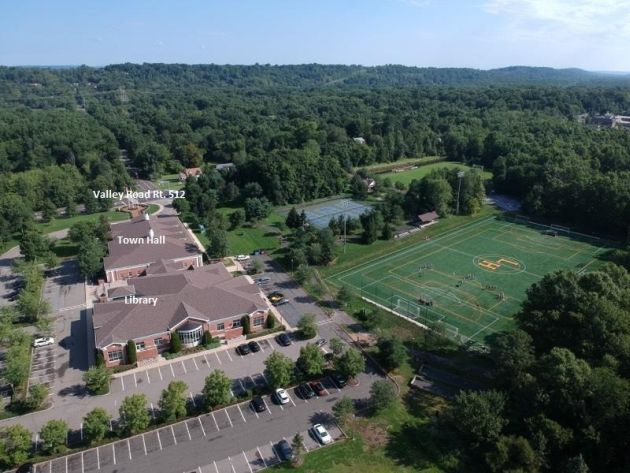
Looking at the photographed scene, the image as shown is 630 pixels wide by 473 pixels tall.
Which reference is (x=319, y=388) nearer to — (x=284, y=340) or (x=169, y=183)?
(x=284, y=340)

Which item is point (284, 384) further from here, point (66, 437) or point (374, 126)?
point (374, 126)

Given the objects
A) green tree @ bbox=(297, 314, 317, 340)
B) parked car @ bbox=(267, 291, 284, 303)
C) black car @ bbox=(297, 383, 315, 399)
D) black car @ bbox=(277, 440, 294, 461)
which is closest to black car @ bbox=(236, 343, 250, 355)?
green tree @ bbox=(297, 314, 317, 340)

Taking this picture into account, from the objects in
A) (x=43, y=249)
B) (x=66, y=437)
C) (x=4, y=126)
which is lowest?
(x=66, y=437)

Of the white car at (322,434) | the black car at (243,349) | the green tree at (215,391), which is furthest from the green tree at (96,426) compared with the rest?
the white car at (322,434)

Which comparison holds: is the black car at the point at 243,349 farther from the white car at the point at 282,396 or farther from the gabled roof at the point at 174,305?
the white car at the point at 282,396

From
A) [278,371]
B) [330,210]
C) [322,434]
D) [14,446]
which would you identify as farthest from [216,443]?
[330,210]

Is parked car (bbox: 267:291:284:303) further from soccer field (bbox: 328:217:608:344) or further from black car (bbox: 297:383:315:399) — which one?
black car (bbox: 297:383:315:399)

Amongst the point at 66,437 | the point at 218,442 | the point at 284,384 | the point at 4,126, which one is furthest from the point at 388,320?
the point at 4,126
